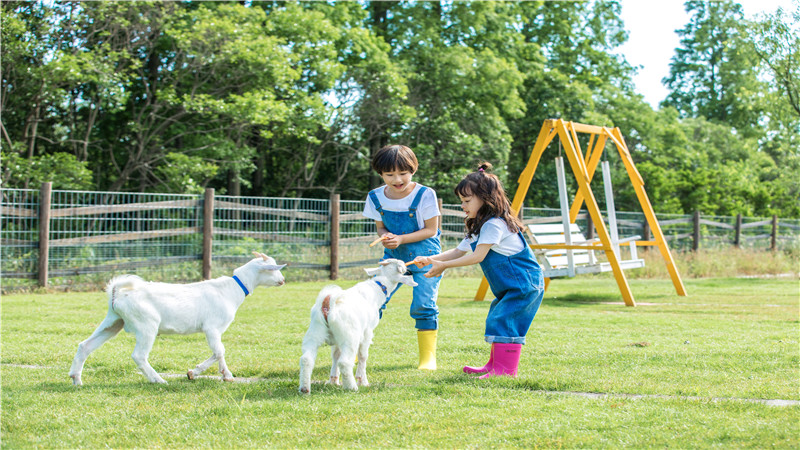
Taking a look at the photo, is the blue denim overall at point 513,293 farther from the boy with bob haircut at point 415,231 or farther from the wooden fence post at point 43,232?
the wooden fence post at point 43,232

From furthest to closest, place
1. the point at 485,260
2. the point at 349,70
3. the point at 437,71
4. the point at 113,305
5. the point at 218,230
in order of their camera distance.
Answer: the point at 437,71 < the point at 349,70 < the point at 218,230 < the point at 485,260 < the point at 113,305

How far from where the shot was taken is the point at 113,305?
16.0 feet

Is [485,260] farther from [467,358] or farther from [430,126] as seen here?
[430,126]

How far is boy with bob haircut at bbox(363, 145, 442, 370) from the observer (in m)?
5.52

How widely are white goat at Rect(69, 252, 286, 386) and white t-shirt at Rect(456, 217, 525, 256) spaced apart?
1.91 metres

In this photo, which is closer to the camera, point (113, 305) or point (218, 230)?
point (113, 305)

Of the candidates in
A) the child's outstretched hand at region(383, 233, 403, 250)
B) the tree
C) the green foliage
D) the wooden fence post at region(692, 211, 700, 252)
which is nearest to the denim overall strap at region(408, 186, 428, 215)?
the child's outstretched hand at region(383, 233, 403, 250)

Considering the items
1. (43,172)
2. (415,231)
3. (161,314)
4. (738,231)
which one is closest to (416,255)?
(415,231)

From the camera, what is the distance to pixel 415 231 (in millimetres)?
5625

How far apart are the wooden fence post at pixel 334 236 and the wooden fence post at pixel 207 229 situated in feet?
9.30

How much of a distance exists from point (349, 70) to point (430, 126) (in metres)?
3.84

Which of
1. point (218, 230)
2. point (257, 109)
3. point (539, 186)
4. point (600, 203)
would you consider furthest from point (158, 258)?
point (600, 203)

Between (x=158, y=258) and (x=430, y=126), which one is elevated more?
(x=430, y=126)

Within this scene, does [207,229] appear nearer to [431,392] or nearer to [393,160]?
[393,160]
